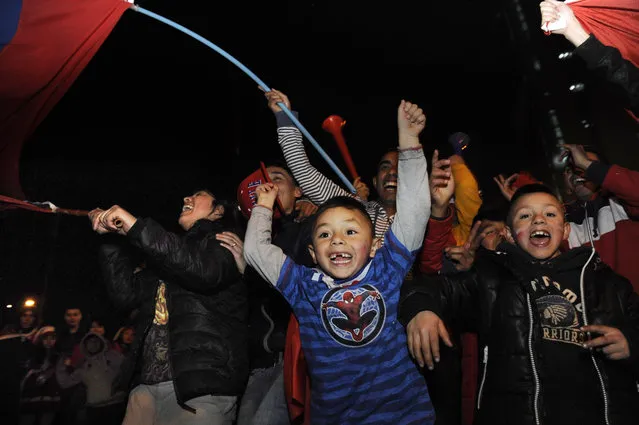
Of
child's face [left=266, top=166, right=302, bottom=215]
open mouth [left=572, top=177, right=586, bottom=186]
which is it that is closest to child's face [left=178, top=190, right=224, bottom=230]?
child's face [left=266, top=166, right=302, bottom=215]

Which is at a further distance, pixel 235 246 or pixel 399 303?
pixel 235 246

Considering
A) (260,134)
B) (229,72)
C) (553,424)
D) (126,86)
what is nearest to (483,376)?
(553,424)

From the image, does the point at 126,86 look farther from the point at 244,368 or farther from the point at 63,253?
the point at 244,368

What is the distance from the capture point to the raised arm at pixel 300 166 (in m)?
3.75

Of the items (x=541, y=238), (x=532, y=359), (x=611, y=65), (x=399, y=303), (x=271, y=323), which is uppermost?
(x=611, y=65)

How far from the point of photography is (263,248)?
2.85 meters

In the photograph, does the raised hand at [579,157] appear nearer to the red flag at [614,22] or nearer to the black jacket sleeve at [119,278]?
the red flag at [614,22]

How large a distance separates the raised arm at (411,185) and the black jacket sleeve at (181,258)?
1.09 meters

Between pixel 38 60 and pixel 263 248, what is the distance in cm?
207

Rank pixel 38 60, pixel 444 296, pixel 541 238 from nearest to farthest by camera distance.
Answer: pixel 444 296, pixel 541 238, pixel 38 60

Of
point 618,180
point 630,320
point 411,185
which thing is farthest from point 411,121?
point 618,180

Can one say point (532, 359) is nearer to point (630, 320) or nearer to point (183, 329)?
point (630, 320)

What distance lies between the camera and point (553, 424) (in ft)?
7.63

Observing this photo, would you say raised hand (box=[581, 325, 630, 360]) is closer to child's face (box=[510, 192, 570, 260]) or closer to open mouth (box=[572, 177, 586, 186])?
child's face (box=[510, 192, 570, 260])
